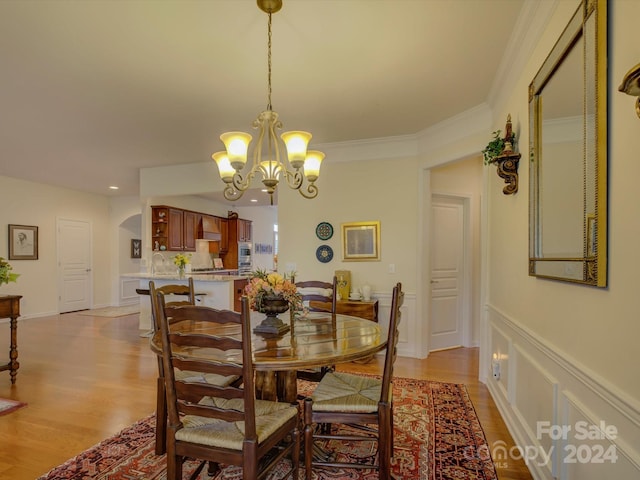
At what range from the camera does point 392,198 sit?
14.4 feet

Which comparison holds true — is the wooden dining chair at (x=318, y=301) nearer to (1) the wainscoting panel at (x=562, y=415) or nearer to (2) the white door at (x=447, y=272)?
(1) the wainscoting panel at (x=562, y=415)

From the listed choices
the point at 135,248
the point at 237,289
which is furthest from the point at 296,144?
the point at 135,248

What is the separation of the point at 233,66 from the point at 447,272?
360 centimetres

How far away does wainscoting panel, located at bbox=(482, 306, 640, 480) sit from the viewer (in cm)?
114

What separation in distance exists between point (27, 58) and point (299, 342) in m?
2.76

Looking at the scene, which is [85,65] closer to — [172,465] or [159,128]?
[159,128]

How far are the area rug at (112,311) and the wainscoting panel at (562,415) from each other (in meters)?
7.21

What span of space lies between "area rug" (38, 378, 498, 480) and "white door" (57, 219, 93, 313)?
642 centimetres

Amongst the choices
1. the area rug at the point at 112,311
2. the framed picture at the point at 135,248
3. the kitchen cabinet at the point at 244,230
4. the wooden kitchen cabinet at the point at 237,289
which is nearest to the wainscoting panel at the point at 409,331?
the wooden kitchen cabinet at the point at 237,289

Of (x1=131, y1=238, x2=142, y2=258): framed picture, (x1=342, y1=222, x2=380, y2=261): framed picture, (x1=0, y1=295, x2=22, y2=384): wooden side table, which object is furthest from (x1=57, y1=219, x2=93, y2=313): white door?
(x1=342, y1=222, x2=380, y2=261): framed picture

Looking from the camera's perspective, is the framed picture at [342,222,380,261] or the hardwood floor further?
the framed picture at [342,222,380,261]

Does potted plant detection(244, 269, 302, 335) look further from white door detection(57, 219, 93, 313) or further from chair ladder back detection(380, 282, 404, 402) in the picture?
white door detection(57, 219, 93, 313)

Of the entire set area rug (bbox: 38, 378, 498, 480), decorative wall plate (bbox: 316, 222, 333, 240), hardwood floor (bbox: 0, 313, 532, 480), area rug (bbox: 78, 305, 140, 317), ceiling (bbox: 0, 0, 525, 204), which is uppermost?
ceiling (bbox: 0, 0, 525, 204)

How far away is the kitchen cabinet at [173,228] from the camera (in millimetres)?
6406
